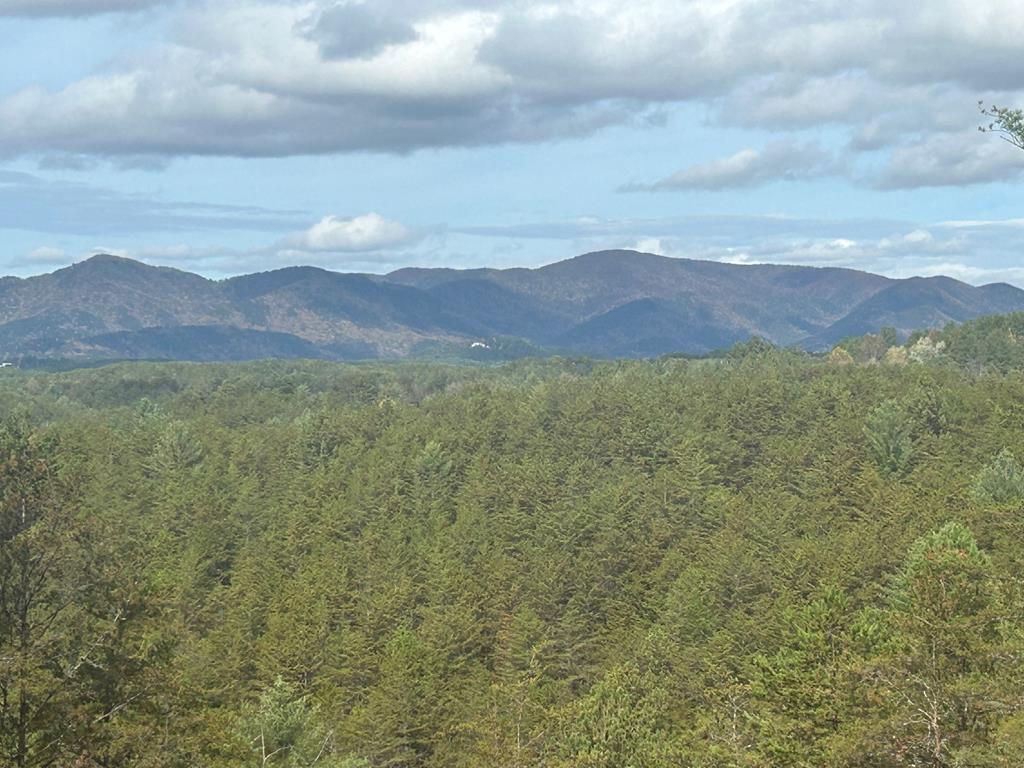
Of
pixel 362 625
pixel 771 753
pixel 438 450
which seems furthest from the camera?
pixel 438 450

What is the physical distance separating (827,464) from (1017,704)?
9364 centimetres

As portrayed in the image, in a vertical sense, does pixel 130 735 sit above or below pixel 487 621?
above

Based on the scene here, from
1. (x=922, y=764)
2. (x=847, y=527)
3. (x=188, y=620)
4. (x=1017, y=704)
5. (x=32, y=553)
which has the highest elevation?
(x=32, y=553)

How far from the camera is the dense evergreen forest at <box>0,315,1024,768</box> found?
27.9 metres

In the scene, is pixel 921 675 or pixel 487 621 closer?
pixel 921 675

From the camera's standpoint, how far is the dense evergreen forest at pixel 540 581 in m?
27.9

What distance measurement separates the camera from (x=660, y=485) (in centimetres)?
12044

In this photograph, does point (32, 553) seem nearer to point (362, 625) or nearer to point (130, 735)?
point (130, 735)

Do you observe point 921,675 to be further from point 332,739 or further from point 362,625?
point 362,625

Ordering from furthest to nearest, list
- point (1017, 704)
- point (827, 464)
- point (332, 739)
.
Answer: point (827, 464)
point (332, 739)
point (1017, 704)

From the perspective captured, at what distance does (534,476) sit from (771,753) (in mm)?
93049

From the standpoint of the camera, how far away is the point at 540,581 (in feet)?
276

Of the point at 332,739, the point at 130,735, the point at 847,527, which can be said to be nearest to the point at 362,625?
the point at 332,739

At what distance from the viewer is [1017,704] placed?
2620 cm
